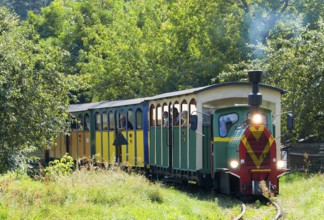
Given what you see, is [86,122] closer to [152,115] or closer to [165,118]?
[152,115]

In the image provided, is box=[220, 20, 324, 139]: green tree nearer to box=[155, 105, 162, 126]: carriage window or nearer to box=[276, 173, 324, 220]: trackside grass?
box=[276, 173, 324, 220]: trackside grass

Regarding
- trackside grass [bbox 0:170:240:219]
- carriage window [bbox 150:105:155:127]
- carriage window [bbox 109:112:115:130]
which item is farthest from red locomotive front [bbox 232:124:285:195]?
carriage window [bbox 109:112:115:130]

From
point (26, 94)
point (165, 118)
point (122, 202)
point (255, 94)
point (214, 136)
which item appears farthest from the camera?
point (165, 118)

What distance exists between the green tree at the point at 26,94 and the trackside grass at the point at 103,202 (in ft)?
4.15

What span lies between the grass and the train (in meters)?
0.68

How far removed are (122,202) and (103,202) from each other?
1.35 ft

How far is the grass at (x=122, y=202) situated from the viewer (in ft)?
41.8

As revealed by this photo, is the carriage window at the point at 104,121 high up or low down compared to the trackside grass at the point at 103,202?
up

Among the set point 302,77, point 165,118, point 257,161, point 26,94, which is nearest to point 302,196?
point 257,161

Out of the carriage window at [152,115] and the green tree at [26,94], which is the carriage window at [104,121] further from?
the green tree at [26,94]

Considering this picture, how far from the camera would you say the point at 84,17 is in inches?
2238

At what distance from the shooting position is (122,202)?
14289 millimetres

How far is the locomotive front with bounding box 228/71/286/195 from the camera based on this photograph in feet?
52.5

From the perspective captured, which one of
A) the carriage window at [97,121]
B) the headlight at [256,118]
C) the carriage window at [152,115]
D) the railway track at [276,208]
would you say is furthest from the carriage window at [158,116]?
the carriage window at [97,121]
